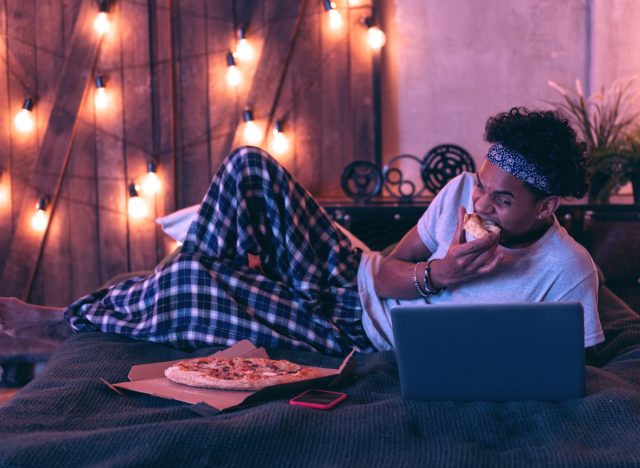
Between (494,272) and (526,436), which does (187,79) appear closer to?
(494,272)

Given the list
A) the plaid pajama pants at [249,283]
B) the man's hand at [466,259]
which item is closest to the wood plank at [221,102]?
the plaid pajama pants at [249,283]

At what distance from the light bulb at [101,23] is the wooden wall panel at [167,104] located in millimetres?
46

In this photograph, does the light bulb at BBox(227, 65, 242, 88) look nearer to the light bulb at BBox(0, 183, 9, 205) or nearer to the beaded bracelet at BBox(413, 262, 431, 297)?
the light bulb at BBox(0, 183, 9, 205)

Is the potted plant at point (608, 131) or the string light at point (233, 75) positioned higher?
the string light at point (233, 75)

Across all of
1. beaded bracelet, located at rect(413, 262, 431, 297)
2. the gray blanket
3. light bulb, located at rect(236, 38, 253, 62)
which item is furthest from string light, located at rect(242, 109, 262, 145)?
the gray blanket

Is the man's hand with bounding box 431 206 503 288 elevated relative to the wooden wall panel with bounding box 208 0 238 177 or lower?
lower

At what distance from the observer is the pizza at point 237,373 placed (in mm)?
1619

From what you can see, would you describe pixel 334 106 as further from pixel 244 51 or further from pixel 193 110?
pixel 193 110

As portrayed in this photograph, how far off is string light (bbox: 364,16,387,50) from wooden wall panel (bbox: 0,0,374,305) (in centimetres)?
5

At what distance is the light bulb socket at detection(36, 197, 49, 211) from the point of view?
11.5 ft

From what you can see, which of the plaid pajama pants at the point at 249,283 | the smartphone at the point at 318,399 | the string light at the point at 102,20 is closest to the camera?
the smartphone at the point at 318,399

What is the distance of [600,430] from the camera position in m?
1.38

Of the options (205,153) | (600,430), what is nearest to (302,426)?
(600,430)

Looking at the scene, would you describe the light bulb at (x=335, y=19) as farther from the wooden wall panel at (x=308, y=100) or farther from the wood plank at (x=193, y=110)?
the wood plank at (x=193, y=110)
